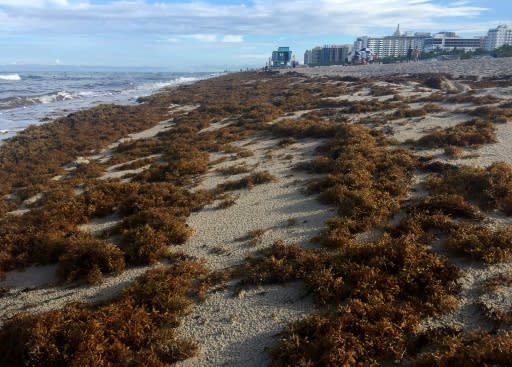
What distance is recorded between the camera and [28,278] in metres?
9.99

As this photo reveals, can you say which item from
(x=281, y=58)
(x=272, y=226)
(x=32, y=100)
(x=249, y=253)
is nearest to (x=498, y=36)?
(x=281, y=58)

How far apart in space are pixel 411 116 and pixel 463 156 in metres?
9.00

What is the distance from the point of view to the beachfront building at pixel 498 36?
578ft

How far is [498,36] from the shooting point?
18025cm

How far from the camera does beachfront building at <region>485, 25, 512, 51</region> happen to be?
176 meters

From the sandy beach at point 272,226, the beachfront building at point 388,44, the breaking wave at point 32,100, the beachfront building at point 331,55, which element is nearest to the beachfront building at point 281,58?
the beachfront building at point 331,55

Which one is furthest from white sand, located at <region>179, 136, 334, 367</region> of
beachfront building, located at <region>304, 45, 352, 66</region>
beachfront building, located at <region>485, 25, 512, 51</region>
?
beachfront building, located at <region>485, 25, 512, 51</region>

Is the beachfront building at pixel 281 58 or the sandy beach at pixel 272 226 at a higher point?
the beachfront building at pixel 281 58

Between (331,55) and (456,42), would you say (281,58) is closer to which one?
(331,55)

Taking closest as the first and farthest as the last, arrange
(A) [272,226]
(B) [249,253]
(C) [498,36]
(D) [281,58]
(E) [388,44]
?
(B) [249,253], (A) [272,226], (D) [281,58], (C) [498,36], (E) [388,44]

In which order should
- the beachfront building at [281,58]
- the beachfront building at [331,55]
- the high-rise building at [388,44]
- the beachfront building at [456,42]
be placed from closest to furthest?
the beachfront building at [281,58], the beachfront building at [331,55], the beachfront building at [456,42], the high-rise building at [388,44]

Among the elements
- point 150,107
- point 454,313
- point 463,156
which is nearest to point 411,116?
point 463,156

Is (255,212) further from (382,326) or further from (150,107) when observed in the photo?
(150,107)

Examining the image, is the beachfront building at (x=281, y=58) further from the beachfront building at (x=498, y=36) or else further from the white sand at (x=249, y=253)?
the white sand at (x=249, y=253)
